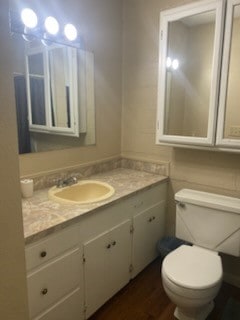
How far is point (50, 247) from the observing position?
1.26 metres

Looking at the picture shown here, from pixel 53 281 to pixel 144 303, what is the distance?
0.83 meters

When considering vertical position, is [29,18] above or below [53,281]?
above

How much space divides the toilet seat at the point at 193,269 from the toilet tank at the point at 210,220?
0.10 meters

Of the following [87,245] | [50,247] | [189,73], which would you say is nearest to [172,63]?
[189,73]

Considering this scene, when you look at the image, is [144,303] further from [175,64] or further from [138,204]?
[175,64]

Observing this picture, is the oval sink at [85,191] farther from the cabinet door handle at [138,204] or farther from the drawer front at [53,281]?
the drawer front at [53,281]

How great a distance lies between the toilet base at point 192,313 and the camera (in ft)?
5.05

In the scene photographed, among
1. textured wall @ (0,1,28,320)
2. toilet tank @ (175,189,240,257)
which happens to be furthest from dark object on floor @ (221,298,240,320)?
textured wall @ (0,1,28,320)

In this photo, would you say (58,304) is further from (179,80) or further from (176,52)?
(176,52)

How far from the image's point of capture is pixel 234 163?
1.89 metres

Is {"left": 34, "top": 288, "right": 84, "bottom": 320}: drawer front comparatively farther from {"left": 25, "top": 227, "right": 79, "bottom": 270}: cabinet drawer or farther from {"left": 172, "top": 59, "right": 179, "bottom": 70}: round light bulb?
{"left": 172, "top": 59, "right": 179, "bottom": 70}: round light bulb

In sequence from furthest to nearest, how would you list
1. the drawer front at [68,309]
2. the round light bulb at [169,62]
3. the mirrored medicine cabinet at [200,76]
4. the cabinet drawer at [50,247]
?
the round light bulb at [169,62]
the mirrored medicine cabinet at [200,76]
the drawer front at [68,309]
the cabinet drawer at [50,247]

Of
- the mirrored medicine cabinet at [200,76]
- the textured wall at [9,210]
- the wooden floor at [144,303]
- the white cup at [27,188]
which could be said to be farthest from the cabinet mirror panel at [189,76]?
the textured wall at [9,210]

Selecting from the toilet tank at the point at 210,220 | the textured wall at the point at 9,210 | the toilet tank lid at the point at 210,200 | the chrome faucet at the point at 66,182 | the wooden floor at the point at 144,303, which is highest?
the textured wall at the point at 9,210
